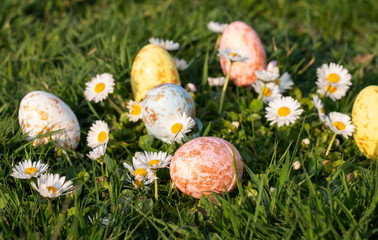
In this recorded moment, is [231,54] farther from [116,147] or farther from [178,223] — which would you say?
[178,223]

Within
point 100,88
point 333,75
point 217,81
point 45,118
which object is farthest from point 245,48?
point 45,118

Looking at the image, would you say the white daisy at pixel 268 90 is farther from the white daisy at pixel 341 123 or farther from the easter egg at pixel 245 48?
the white daisy at pixel 341 123

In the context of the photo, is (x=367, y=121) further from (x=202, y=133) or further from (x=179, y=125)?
(x=179, y=125)

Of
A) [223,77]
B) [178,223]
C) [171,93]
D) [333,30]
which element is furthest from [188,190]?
[333,30]

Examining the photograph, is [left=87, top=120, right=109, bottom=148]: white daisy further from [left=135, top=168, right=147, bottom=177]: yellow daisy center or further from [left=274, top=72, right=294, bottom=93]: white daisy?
[left=274, top=72, right=294, bottom=93]: white daisy

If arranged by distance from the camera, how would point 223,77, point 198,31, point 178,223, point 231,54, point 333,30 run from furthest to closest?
1. point 333,30
2. point 198,31
3. point 223,77
4. point 231,54
5. point 178,223

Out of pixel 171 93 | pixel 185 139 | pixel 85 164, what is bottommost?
pixel 85 164

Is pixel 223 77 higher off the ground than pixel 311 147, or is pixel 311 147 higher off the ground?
pixel 223 77
